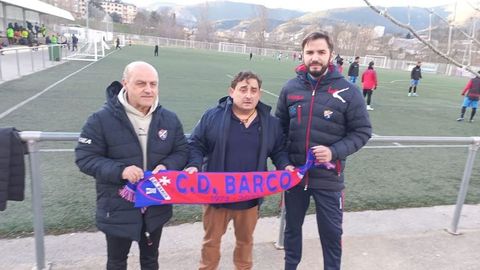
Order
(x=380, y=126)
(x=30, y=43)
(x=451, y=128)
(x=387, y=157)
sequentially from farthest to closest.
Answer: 1. (x=30, y=43)
2. (x=451, y=128)
3. (x=380, y=126)
4. (x=387, y=157)

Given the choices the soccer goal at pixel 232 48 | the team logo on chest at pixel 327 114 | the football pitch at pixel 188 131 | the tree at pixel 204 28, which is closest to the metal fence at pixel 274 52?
the soccer goal at pixel 232 48

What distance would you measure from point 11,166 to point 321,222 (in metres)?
2.34

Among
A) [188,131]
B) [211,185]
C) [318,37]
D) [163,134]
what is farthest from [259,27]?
[163,134]

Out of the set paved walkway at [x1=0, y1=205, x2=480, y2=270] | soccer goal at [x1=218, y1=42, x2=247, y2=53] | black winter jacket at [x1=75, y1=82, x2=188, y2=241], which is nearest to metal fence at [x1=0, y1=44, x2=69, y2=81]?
paved walkway at [x1=0, y1=205, x2=480, y2=270]

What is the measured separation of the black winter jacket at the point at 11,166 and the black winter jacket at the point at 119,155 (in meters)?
0.53

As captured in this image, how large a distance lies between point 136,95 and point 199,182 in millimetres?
795

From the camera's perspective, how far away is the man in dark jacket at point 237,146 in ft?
9.05

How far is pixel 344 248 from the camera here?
379cm

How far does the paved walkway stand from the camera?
132 inches

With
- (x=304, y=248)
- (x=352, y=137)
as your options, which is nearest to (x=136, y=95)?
(x=352, y=137)

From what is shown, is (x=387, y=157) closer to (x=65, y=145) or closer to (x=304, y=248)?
(x=304, y=248)

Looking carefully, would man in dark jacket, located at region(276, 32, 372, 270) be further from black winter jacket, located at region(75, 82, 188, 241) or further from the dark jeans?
black winter jacket, located at region(75, 82, 188, 241)

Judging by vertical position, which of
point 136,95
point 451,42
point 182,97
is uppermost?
point 451,42

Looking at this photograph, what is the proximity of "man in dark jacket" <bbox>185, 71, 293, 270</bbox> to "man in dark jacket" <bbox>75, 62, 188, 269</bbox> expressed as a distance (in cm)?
21
